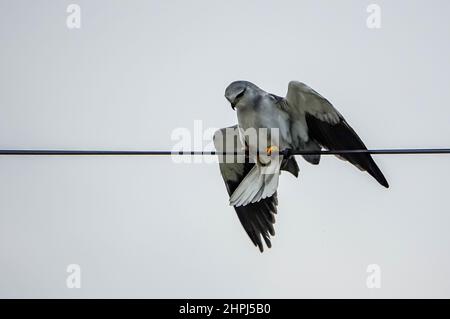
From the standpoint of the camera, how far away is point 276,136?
22.4 feet

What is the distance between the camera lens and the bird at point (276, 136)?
21.9 ft

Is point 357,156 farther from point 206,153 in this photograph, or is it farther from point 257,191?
point 206,153

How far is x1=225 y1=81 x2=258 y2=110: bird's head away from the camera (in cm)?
666

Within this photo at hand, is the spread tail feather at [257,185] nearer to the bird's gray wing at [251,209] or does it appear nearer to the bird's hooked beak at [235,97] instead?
the bird's gray wing at [251,209]

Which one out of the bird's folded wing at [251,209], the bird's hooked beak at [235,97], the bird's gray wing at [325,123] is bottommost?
the bird's folded wing at [251,209]

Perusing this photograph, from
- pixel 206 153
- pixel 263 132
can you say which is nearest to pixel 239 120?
pixel 263 132

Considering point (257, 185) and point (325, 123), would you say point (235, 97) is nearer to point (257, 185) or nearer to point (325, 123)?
point (325, 123)

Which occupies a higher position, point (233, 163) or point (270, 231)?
point (233, 163)

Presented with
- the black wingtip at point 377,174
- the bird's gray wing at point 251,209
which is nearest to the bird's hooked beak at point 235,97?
the bird's gray wing at point 251,209

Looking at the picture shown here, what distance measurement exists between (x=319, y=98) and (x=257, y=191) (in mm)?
1029

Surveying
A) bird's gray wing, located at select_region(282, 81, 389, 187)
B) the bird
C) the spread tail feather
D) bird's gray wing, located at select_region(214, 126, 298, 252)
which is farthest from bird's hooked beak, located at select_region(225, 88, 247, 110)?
bird's gray wing, located at select_region(214, 126, 298, 252)

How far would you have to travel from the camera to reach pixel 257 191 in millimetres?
7168

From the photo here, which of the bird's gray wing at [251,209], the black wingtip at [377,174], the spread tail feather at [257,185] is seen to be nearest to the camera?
the black wingtip at [377,174]

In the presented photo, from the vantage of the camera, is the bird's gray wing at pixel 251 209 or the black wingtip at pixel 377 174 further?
the bird's gray wing at pixel 251 209
